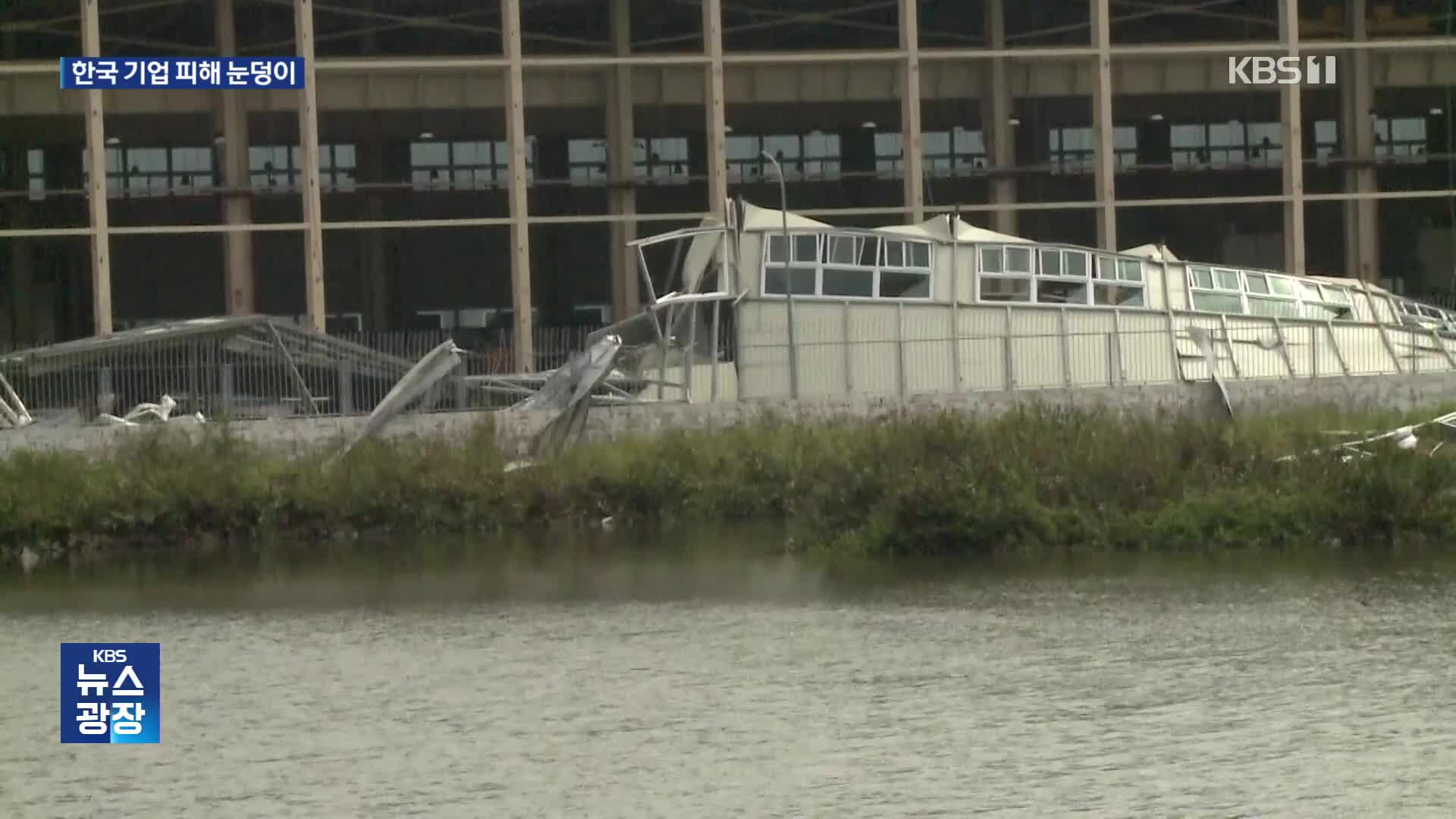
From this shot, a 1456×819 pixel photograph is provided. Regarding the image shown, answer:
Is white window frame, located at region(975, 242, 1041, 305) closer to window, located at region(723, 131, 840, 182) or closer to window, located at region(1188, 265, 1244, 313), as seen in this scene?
window, located at region(1188, 265, 1244, 313)

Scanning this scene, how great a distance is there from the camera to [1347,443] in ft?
113

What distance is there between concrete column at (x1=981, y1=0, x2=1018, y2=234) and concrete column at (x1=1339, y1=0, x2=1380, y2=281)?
9083 millimetres

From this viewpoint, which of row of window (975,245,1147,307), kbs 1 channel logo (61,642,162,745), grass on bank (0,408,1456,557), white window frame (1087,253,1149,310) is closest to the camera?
kbs 1 channel logo (61,642,162,745)

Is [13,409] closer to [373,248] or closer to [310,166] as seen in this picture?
[310,166]

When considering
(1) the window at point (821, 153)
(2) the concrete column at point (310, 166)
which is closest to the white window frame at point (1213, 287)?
(2) the concrete column at point (310, 166)

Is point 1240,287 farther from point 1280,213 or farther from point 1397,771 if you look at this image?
point 1397,771

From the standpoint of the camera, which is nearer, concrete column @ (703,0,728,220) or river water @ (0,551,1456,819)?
river water @ (0,551,1456,819)

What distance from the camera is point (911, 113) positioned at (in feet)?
186

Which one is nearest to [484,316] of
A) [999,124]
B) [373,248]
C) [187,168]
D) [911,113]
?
[373,248]

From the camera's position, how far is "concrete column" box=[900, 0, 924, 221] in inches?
2211

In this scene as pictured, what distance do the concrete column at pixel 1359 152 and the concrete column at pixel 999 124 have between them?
908cm

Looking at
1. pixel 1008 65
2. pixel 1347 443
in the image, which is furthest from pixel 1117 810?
pixel 1008 65

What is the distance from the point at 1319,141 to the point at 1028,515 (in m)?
37.7

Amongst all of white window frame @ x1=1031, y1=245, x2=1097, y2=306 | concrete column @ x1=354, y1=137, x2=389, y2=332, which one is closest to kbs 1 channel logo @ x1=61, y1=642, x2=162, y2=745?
white window frame @ x1=1031, y1=245, x2=1097, y2=306
